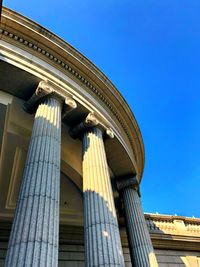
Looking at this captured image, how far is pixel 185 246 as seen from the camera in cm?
2427

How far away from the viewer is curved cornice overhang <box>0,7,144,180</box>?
15539 mm

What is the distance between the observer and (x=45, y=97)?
1477cm

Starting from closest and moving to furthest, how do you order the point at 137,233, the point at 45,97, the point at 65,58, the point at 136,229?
the point at 45,97, the point at 65,58, the point at 137,233, the point at 136,229

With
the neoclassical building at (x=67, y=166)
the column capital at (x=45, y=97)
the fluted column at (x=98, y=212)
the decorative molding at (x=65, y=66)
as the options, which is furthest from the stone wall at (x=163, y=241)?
the column capital at (x=45, y=97)

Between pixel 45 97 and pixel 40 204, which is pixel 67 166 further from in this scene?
pixel 40 204

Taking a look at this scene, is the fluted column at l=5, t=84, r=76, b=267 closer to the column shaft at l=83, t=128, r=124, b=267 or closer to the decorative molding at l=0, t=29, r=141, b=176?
the column shaft at l=83, t=128, r=124, b=267

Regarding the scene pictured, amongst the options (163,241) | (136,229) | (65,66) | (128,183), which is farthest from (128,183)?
(65,66)

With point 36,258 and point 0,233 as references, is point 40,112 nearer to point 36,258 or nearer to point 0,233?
point 36,258

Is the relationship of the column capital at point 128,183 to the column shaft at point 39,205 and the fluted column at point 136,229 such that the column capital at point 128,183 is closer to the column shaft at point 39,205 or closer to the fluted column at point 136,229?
the fluted column at point 136,229

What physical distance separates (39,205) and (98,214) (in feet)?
10.6

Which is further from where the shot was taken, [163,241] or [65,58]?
[163,241]

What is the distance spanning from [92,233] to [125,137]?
39.3ft

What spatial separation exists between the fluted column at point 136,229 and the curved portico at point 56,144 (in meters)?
0.09

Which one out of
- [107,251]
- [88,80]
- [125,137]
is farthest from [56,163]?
[125,137]
